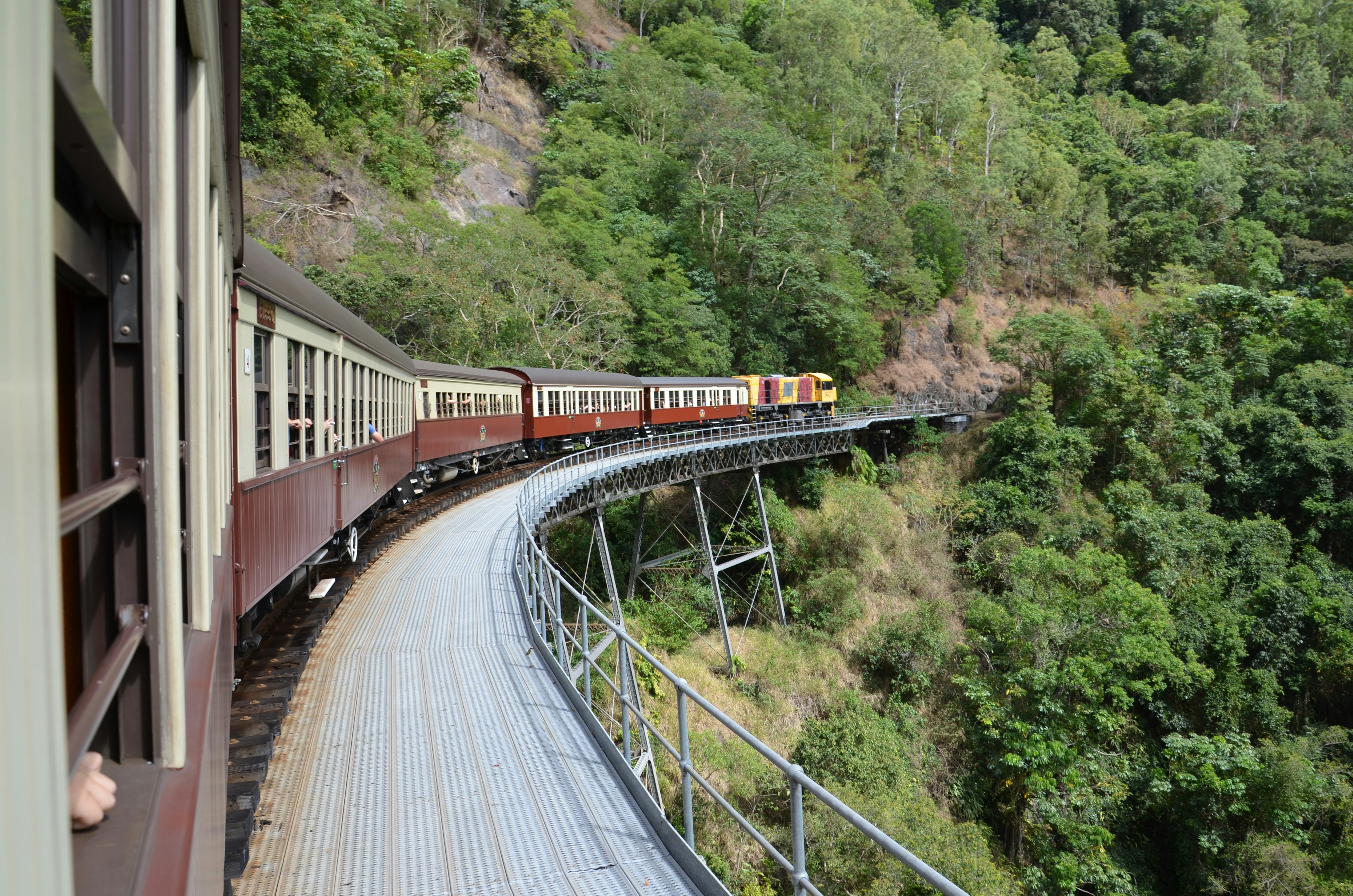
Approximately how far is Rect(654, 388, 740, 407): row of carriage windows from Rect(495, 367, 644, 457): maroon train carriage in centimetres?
99

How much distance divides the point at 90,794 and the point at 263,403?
4.94 meters

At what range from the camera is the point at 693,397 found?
30281 millimetres

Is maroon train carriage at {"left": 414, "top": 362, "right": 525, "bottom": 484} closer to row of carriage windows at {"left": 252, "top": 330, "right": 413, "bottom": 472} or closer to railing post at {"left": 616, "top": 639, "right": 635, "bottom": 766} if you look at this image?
row of carriage windows at {"left": 252, "top": 330, "right": 413, "bottom": 472}

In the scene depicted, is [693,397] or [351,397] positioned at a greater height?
[693,397]

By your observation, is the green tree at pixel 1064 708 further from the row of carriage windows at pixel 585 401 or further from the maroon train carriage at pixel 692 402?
the maroon train carriage at pixel 692 402

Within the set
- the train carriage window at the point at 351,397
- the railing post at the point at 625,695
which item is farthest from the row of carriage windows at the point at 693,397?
the railing post at the point at 625,695

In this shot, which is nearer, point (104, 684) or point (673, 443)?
point (104, 684)

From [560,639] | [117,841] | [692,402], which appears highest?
[692,402]

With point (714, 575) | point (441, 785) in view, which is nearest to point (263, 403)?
point (441, 785)

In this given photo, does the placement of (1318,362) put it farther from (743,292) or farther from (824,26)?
(824,26)

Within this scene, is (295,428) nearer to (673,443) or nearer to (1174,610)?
(673,443)

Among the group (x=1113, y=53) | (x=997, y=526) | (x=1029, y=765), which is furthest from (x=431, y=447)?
(x=1113, y=53)

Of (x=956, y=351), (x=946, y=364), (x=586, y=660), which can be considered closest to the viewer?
(x=586, y=660)

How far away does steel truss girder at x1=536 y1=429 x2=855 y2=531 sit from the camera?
16734 millimetres
